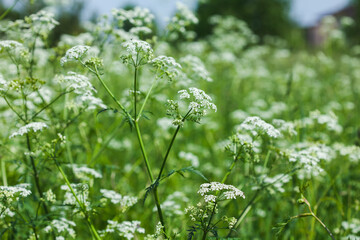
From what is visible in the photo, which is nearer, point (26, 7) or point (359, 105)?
point (26, 7)

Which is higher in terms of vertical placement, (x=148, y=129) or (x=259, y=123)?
(x=148, y=129)

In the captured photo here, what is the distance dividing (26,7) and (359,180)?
4.81 metres

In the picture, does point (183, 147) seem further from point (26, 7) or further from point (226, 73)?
point (226, 73)

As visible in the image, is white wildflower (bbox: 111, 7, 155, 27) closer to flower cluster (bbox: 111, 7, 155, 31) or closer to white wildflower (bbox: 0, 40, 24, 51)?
flower cluster (bbox: 111, 7, 155, 31)

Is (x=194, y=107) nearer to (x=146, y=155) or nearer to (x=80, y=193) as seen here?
(x=146, y=155)

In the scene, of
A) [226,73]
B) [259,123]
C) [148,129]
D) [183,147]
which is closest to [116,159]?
[148,129]

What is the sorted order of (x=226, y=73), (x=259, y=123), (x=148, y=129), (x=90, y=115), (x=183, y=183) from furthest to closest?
1. (x=226, y=73)
2. (x=148, y=129)
3. (x=183, y=183)
4. (x=90, y=115)
5. (x=259, y=123)

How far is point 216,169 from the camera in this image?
4.97 m

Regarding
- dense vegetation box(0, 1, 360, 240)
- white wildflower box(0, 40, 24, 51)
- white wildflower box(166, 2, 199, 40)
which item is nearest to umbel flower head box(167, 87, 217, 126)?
dense vegetation box(0, 1, 360, 240)

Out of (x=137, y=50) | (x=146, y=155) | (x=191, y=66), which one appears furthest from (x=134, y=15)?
(x=146, y=155)

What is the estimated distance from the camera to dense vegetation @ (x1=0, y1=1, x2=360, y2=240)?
2346 millimetres

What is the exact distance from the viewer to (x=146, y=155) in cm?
268

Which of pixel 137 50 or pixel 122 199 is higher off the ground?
pixel 137 50

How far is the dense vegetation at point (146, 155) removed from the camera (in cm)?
235
